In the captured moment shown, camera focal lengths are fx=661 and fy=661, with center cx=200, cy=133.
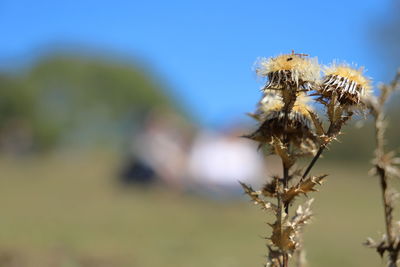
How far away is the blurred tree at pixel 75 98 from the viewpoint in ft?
177

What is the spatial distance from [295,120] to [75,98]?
66356 millimetres

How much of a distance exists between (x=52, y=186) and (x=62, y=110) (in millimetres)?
45031

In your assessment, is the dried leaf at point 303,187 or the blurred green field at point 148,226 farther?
the blurred green field at point 148,226

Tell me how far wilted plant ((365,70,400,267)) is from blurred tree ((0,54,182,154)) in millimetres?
49111

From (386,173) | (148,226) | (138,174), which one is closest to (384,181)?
(386,173)

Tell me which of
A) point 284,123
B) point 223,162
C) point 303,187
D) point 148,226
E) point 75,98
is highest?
point 75,98

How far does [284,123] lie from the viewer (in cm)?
226

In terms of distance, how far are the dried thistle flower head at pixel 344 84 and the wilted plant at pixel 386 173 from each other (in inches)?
3.2

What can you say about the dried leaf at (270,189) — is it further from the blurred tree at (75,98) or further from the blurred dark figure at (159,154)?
the blurred tree at (75,98)

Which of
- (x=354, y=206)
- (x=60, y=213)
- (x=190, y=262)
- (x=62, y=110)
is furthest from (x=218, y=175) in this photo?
(x=62, y=110)

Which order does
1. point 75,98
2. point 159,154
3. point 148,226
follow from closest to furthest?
point 148,226
point 159,154
point 75,98

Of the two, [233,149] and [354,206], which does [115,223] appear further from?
[233,149]

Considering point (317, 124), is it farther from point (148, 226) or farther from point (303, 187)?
point (148, 226)

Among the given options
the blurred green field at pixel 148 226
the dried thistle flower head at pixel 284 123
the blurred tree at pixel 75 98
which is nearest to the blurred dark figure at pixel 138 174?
the blurred green field at pixel 148 226
